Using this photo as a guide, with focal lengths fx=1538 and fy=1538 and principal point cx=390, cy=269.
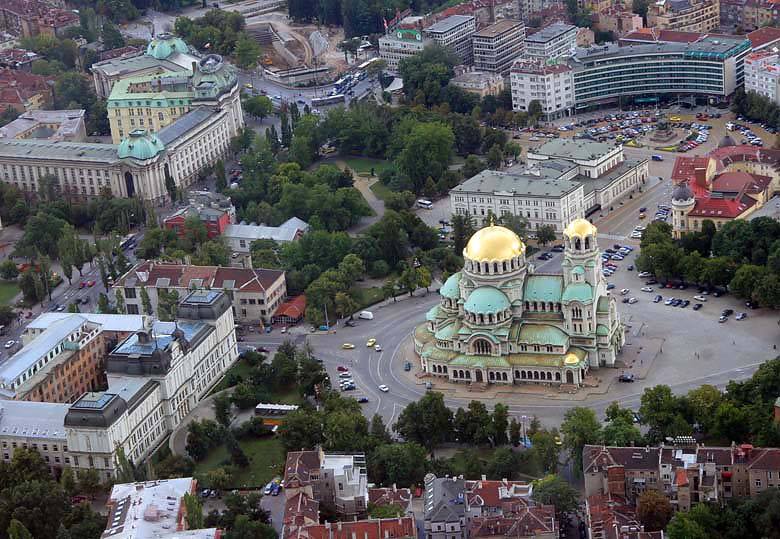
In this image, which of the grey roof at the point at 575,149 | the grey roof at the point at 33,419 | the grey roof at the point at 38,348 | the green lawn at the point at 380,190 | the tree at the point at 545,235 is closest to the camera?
the grey roof at the point at 33,419

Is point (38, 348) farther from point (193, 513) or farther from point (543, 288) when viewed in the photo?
point (543, 288)

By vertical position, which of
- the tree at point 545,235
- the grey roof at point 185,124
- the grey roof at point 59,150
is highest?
the grey roof at point 185,124

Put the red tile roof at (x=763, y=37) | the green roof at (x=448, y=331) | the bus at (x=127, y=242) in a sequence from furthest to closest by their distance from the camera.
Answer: the red tile roof at (x=763, y=37), the bus at (x=127, y=242), the green roof at (x=448, y=331)

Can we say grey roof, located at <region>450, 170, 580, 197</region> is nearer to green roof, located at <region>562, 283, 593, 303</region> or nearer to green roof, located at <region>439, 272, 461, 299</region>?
green roof, located at <region>439, 272, 461, 299</region>

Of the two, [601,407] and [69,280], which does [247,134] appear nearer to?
[69,280]

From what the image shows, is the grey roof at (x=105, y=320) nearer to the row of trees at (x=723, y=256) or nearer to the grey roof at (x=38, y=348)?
the grey roof at (x=38, y=348)

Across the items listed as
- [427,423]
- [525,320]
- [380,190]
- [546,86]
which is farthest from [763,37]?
[427,423]

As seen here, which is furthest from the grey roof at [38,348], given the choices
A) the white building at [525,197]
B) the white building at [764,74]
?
the white building at [764,74]

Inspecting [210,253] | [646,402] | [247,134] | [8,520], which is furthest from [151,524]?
[247,134]
